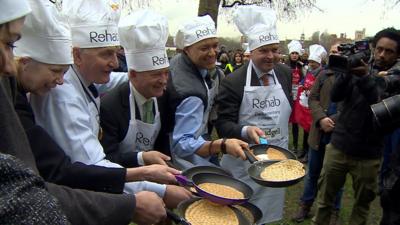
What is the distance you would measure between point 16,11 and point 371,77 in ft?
9.87

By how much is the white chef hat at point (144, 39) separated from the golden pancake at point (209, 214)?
3.13 ft

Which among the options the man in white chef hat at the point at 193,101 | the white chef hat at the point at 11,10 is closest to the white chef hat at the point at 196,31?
the man in white chef hat at the point at 193,101

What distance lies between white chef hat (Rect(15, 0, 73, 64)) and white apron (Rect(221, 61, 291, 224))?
1666 millimetres

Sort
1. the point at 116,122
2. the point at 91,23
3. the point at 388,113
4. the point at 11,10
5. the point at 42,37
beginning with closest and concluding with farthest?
the point at 11,10
the point at 42,37
the point at 91,23
the point at 116,122
the point at 388,113

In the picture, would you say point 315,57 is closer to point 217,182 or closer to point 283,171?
point 283,171

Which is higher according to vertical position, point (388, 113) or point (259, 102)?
point (388, 113)

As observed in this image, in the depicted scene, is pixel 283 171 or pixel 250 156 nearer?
pixel 283 171

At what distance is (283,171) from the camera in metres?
2.29

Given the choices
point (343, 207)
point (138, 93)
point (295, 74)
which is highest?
point (138, 93)

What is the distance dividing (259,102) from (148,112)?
3.32 ft

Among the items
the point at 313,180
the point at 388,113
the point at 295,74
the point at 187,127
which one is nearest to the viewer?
the point at 388,113

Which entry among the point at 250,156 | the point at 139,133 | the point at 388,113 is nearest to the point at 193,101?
the point at 139,133

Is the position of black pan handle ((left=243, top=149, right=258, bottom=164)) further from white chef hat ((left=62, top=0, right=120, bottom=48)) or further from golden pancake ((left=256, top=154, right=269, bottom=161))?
white chef hat ((left=62, top=0, right=120, bottom=48))

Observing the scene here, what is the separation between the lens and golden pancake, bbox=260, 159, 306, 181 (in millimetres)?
2197
